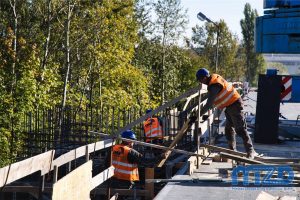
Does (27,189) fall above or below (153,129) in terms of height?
below

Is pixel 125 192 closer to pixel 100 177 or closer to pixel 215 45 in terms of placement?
pixel 100 177

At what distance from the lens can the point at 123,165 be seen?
9.25 metres

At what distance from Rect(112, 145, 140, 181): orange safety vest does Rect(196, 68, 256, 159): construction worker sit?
148 cm

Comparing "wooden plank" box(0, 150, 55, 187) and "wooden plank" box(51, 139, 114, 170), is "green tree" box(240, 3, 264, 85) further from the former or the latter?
"wooden plank" box(0, 150, 55, 187)

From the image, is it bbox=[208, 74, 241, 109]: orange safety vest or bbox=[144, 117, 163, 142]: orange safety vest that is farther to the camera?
bbox=[144, 117, 163, 142]: orange safety vest

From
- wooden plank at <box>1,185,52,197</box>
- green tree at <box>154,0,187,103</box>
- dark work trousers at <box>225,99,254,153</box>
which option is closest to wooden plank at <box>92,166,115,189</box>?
wooden plank at <box>1,185,52,197</box>

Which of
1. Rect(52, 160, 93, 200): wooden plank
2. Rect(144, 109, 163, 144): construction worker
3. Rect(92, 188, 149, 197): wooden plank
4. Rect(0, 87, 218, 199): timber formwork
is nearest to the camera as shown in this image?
Rect(52, 160, 93, 200): wooden plank

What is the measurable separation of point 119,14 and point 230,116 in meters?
22.9

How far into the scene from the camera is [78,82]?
30453 millimetres

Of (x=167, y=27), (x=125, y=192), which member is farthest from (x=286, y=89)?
(x=167, y=27)

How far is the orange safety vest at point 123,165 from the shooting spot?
900 centimetres

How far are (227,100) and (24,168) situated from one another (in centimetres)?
436

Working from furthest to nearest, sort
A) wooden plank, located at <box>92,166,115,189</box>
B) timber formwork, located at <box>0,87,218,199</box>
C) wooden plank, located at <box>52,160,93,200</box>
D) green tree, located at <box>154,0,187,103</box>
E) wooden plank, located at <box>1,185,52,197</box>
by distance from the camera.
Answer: green tree, located at <box>154,0,187,103</box>
wooden plank, located at <box>1,185,52,197</box>
wooden plank, located at <box>92,166,115,189</box>
timber formwork, located at <box>0,87,218,199</box>
wooden plank, located at <box>52,160,93,200</box>

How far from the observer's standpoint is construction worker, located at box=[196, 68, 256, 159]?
8.35 meters
